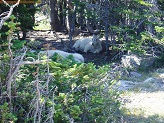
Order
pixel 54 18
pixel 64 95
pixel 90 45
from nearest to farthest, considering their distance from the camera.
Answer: pixel 64 95, pixel 90 45, pixel 54 18

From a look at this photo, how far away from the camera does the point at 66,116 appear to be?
2941 mm

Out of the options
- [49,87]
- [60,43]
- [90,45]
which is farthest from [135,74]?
[60,43]

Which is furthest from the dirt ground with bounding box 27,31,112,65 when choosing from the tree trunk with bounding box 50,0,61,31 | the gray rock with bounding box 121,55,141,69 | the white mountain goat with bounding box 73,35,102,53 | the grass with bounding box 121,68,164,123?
the grass with bounding box 121,68,164,123

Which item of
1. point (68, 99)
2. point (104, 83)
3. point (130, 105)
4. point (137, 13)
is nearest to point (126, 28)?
point (137, 13)

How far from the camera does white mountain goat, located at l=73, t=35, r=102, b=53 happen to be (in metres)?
12.4

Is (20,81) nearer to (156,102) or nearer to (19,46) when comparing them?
(19,46)

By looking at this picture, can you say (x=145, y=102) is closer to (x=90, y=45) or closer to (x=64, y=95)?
(x=64, y=95)

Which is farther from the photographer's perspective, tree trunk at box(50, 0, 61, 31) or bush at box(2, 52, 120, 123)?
tree trunk at box(50, 0, 61, 31)

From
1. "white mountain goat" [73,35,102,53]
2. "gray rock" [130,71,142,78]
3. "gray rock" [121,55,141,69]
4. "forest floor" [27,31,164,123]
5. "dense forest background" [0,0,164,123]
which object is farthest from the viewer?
"white mountain goat" [73,35,102,53]

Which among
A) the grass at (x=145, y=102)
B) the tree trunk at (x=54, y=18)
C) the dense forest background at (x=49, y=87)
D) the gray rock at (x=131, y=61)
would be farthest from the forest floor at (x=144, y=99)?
the tree trunk at (x=54, y=18)

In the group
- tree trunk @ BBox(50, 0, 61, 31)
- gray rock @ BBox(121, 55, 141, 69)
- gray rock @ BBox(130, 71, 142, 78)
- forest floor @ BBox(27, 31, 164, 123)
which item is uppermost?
tree trunk @ BBox(50, 0, 61, 31)

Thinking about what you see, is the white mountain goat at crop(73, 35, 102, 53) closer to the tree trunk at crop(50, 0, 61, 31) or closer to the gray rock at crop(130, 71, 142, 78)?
the tree trunk at crop(50, 0, 61, 31)

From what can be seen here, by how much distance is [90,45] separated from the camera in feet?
41.2

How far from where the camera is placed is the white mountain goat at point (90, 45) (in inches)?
487
